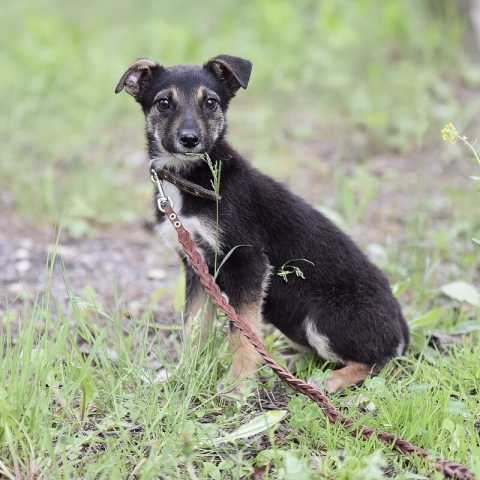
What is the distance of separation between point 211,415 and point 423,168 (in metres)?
4.19

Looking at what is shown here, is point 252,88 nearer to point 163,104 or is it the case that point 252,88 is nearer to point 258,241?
point 163,104

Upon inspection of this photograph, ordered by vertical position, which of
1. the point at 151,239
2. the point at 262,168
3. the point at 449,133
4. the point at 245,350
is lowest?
the point at 151,239

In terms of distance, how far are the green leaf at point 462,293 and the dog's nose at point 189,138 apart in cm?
164

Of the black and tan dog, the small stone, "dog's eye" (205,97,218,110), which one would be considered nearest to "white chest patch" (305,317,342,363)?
the black and tan dog

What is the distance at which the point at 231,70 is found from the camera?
4426 millimetres

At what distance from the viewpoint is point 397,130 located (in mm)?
8219

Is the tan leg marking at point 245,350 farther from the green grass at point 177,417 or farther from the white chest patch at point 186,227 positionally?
the white chest patch at point 186,227

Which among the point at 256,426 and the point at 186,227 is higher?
the point at 186,227

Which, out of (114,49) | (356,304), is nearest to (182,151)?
(356,304)

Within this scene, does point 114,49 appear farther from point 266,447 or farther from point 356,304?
point 266,447

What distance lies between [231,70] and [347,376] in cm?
153

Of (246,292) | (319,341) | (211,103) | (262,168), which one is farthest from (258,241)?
(262,168)

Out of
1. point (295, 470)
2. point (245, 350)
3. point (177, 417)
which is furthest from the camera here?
point (245, 350)

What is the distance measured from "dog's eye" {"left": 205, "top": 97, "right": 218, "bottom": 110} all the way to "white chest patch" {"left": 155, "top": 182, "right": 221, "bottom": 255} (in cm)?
42
